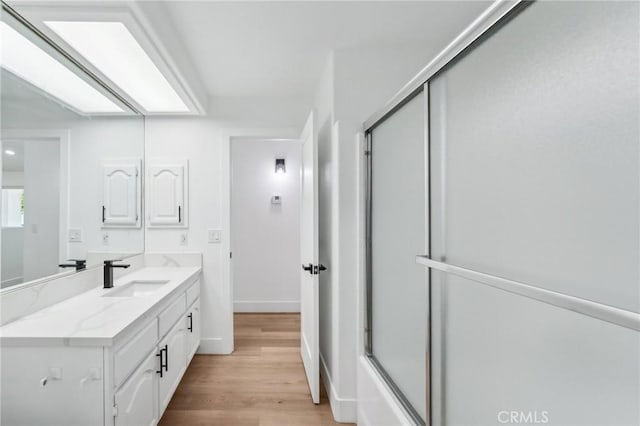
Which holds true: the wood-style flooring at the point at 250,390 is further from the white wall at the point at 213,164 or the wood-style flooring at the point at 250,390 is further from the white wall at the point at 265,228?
the white wall at the point at 265,228

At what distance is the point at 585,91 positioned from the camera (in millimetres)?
600

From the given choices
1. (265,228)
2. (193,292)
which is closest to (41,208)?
(193,292)

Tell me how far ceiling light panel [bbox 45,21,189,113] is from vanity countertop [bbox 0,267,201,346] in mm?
1347

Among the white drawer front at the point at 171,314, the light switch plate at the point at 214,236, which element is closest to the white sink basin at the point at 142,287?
the white drawer front at the point at 171,314

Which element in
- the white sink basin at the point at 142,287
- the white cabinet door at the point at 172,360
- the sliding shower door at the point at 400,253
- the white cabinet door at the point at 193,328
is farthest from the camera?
the white cabinet door at the point at 193,328

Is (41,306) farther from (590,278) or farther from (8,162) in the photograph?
(590,278)

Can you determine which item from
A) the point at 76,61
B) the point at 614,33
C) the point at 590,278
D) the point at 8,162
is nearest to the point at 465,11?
the point at 614,33

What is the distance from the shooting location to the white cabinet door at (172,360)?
6.27 ft

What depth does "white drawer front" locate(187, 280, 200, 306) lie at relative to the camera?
2.64m

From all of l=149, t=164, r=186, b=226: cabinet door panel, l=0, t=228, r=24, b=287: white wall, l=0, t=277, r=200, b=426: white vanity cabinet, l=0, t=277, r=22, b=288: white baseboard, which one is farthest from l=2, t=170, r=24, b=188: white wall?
l=149, t=164, r=186, b=226: cabinet door panel

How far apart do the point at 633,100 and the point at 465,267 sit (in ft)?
1.78

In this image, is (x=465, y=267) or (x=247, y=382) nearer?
(x=465, y=267)

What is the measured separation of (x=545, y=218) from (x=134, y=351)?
66.6 inches

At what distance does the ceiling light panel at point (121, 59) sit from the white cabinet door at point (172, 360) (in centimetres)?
167
